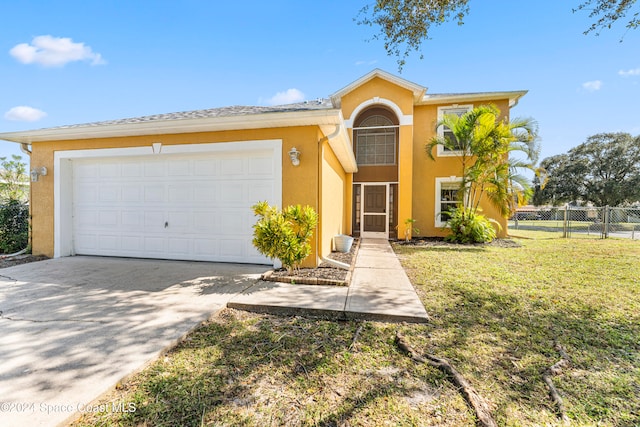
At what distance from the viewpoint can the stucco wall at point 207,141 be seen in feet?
18.2

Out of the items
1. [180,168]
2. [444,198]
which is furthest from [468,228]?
[180,168]

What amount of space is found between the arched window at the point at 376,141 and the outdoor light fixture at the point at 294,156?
7289mm

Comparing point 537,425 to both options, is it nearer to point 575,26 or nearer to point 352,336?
point 352,336

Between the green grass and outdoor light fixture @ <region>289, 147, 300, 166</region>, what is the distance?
3074 millimetres

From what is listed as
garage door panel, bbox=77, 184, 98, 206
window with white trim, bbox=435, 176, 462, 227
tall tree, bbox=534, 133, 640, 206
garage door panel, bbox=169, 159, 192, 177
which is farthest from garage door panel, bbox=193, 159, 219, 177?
tall tree, bbox=534, 133, 640, 206

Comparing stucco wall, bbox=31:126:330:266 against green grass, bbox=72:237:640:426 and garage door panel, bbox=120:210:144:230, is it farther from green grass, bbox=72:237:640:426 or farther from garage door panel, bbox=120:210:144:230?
green grass, bbox=72:237:640:426

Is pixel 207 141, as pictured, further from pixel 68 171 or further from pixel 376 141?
pixel 376 141

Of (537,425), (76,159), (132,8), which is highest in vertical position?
(132,8)

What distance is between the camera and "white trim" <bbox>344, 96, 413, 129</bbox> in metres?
11.5

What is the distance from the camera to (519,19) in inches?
285

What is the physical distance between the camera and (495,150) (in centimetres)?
988

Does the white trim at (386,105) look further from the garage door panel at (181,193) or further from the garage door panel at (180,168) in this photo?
the garage door panel at (181,193)

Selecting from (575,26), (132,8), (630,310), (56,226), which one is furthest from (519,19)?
(56,226)

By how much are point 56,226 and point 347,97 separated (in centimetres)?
1116
